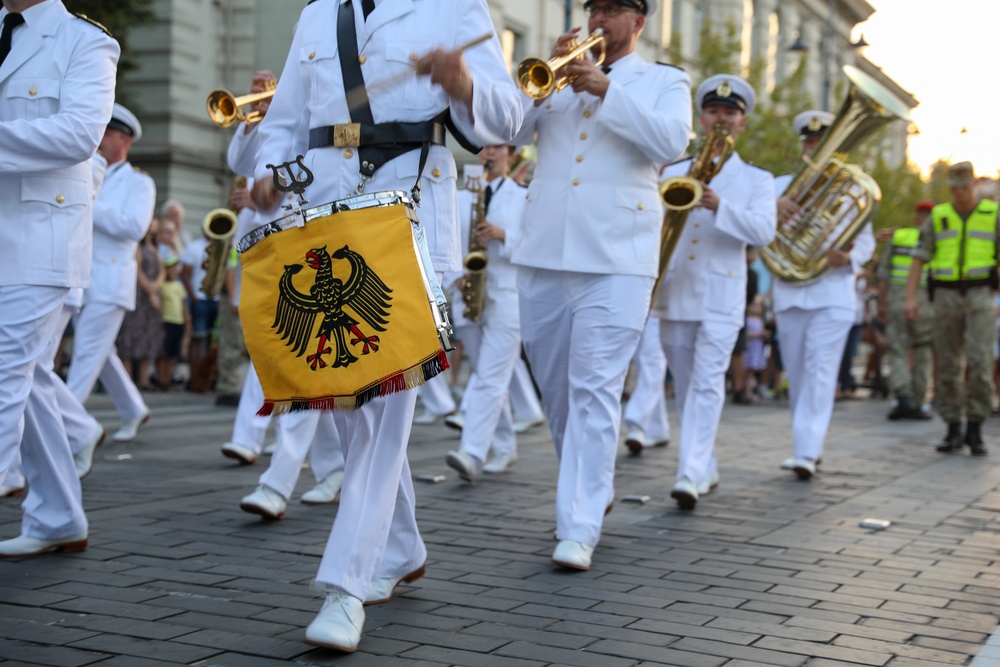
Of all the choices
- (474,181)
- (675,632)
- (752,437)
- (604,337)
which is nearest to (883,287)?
(752,437)

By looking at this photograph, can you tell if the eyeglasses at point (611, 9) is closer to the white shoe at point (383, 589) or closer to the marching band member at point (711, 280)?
the marching band member at point (711, 280)

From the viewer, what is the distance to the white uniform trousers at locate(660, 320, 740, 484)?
25.2 ft

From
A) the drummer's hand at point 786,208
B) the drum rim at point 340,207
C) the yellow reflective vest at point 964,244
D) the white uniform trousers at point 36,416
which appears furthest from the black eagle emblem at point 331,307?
the yellow reflective vest at point 964,244

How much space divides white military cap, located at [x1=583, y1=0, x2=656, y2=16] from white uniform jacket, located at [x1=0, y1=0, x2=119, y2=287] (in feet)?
7.05

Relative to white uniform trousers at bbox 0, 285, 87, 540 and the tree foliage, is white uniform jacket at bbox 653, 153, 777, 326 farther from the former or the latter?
the tree foliage

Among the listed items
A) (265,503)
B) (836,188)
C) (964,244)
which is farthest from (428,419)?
(265,503)

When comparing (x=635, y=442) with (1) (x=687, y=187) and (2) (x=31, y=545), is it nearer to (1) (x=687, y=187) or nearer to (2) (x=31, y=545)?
(1) (x=687, y=187)

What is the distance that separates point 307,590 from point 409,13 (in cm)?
207

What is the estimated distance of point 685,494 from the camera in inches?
284

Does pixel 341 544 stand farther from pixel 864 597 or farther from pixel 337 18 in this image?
pixel 864 597

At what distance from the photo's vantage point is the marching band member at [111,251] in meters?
8.88

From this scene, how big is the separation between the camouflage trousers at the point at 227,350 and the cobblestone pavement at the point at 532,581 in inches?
233

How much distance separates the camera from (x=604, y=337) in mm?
5883

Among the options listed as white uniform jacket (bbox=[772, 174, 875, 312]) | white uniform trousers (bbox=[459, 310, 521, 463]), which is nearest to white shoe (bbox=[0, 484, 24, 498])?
white uniform trousers (bbox=[459, 310, 521, 463])
